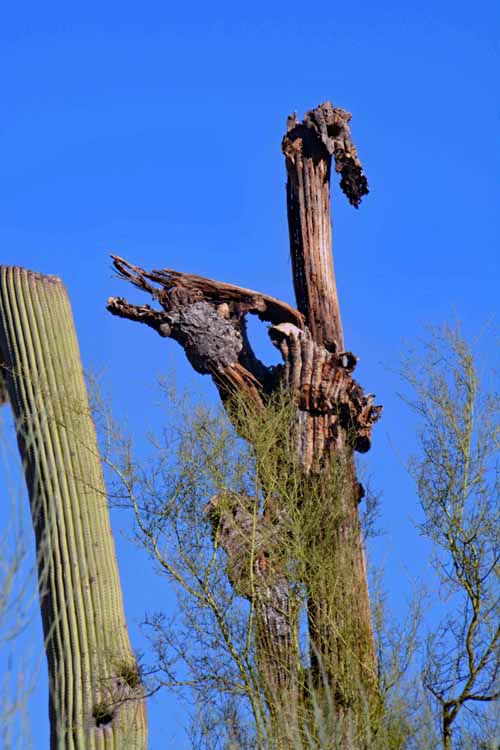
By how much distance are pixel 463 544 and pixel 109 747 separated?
14.9 ft

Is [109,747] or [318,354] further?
[318,354]

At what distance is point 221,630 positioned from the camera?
9570 millimetres

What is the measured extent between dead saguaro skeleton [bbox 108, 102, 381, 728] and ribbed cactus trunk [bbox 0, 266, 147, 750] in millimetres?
2273

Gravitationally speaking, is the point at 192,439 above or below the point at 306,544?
above

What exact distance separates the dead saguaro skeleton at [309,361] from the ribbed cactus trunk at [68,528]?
7.46 feet

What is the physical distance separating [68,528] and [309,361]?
362cm

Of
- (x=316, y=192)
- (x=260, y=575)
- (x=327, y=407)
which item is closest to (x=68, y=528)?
(x=260, y=575)

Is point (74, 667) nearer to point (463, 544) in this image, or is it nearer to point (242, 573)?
point (242, 573)

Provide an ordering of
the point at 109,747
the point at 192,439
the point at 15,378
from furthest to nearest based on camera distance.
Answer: the point at 192,439, the point at 15,378, the point at 109,747

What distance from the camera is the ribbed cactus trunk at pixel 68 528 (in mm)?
7207

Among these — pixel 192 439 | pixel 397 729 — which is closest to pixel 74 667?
pixel 397 729

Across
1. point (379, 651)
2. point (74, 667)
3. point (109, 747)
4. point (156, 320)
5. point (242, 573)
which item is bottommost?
point (109, 747)

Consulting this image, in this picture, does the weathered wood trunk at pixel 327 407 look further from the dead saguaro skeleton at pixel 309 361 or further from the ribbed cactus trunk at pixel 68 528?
the ribbed cactus trunk at pixel 68 528

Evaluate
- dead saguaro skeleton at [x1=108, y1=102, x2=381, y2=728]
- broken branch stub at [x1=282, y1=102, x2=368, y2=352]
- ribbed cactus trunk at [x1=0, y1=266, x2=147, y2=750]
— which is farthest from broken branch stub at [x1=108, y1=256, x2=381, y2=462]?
ribbed cactus trunk at [x1=0, y1=266, x2=147, y2=750]
